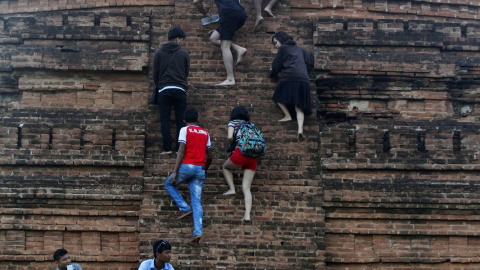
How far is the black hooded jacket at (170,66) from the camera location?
10961mm

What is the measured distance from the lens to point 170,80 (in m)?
10.9

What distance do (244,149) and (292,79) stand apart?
1713mm

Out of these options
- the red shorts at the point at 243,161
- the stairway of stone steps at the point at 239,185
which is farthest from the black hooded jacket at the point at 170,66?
the red shorts at the point at 243,161

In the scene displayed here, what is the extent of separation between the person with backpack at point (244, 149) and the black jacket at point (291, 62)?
4.00ft

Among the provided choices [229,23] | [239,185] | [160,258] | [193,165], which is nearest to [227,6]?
[229,23]

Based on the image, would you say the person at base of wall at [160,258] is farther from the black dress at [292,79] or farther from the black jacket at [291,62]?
the black jacket at [291,62]

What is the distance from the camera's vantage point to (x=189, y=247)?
1047 cm

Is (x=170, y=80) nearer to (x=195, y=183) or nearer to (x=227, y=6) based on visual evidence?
(x=195, y=183)

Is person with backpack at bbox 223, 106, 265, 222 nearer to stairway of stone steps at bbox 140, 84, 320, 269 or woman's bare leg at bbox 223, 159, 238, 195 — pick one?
woman's bare leg at bbox 223, 159, 238, 195

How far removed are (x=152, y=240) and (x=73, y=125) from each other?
7.74 feet

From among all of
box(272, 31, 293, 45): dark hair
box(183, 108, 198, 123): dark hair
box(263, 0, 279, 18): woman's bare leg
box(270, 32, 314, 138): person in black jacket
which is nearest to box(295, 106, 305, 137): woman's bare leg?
box(270, 32, 314, 138): person in black jacket

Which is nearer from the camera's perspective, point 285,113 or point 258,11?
point 285,113

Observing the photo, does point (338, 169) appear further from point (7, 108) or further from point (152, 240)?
point (7, 108)

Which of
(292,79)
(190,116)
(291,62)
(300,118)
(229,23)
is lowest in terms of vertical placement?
(190,116)
